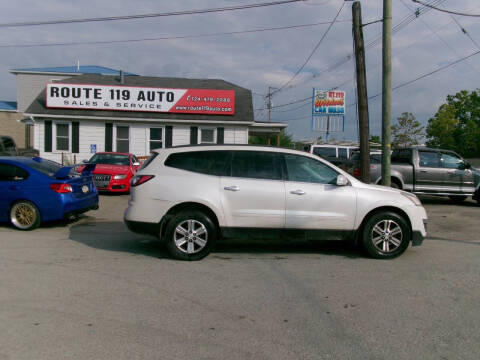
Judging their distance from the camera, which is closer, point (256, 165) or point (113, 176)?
point (256, 165)

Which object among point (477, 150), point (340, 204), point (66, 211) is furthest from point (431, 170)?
point (477, 150)

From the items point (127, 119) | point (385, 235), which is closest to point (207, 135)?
point (127, 119)

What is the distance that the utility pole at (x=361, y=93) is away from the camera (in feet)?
40.3

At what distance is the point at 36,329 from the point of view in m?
4.15

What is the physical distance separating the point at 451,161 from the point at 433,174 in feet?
2.77

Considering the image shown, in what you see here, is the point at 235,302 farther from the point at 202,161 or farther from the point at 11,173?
the point at 11,173

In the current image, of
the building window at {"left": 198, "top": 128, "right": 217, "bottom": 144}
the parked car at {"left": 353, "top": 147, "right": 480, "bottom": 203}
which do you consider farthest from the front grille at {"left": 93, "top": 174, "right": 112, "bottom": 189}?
the building window at {"left": 198, "top": 128, "right": 217, "bottom": 144}

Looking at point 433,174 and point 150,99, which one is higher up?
point 150,99

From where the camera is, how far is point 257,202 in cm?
680

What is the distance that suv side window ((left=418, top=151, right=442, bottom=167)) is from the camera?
47.8 feet

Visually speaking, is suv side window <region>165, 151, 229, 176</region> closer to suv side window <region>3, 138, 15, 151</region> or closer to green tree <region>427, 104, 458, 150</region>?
suv side window <region>3, 138, 15, 151</region>

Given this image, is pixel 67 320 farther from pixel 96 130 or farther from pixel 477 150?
pixel 477 150

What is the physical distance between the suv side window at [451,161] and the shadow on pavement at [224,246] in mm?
8123

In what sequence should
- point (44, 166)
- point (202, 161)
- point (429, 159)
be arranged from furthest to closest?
point (429, 159) < point (44, 166) < point (202, 161)
